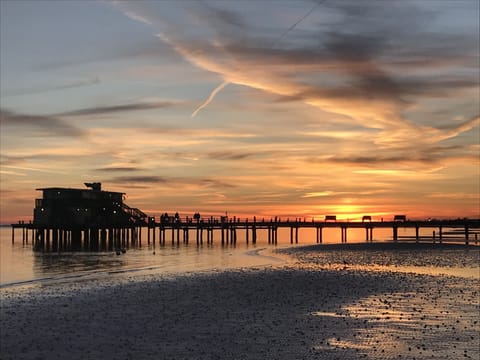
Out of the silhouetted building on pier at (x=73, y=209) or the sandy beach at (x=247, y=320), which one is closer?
the sandy beach at (x=247, y=320)

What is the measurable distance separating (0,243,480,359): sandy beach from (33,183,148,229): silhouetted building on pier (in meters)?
63.5

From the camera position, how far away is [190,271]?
147 feet

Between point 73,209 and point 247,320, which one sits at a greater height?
point 73,209

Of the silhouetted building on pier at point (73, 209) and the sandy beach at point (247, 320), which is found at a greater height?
the silhouetted building on pier at point (73, 209)

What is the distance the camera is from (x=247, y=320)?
2225 cm

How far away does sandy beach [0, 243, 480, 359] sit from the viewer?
56.9 ft

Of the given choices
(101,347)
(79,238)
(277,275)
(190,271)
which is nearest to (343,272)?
(277,275)

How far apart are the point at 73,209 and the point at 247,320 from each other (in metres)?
80.2

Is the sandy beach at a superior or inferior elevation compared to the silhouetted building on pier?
inferior

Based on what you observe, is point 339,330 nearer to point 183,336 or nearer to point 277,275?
point 183,336

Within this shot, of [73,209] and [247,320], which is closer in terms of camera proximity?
[247,320]

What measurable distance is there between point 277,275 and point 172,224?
68.8 metres

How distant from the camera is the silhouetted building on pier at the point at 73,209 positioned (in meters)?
96.6

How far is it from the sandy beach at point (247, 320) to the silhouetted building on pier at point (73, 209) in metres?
63.5
